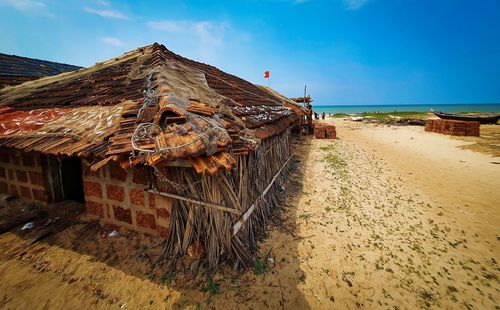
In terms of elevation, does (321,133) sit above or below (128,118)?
below

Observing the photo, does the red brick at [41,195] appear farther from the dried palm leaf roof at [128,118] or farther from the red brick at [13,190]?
the dried palm leaf roof at [128,118]

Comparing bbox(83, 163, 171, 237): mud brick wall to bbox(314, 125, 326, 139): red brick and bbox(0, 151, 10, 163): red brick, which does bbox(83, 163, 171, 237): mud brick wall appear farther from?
bbox(314, 125, 326, 139): red brick

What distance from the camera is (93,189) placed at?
4410 mm

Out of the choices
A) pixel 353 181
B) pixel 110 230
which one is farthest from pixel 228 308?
pixel 353 181

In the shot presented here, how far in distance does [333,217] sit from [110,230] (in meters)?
5.18

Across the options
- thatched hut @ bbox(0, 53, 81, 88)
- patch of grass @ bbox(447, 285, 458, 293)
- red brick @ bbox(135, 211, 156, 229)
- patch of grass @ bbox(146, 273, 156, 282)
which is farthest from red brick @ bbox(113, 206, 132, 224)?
thatched hut @ bbox(0, 53, 81, 88)

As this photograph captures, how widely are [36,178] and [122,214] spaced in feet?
8.77

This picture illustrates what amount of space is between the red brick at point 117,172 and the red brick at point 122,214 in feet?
2.08

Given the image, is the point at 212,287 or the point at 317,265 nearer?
the point at 212,287

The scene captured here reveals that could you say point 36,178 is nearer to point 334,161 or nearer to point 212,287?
point 212,287

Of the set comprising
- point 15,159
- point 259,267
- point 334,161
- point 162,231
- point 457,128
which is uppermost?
point 15,159

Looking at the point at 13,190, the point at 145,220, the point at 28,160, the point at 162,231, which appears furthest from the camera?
the point at 13,190

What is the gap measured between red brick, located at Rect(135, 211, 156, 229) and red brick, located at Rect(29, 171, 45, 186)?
9.18 ft

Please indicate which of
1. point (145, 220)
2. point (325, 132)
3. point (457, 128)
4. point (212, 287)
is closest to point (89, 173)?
point (145, 220)
